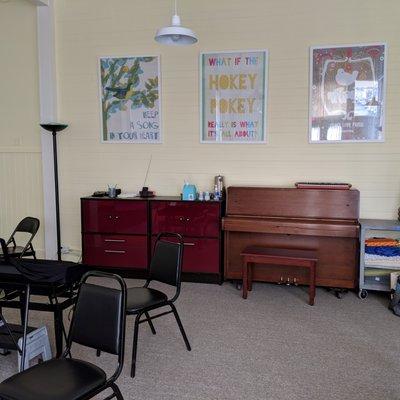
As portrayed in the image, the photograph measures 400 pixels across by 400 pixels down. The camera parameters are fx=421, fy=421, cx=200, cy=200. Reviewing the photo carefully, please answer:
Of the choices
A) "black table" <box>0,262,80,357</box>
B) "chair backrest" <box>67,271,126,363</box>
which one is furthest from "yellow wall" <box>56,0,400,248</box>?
"chair backrest" <box>67,271,126,363</box>

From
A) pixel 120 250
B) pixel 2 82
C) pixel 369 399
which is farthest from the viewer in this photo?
pixel 2 82

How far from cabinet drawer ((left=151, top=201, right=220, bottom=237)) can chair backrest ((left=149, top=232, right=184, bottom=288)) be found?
1559 mm

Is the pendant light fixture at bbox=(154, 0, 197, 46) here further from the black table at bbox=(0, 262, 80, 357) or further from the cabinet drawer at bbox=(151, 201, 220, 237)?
the black table at bbox=(0, 262, 80, 357)

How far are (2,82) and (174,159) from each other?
99.3 inches

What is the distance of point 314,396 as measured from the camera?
256cm

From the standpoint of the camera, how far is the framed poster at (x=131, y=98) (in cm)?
510

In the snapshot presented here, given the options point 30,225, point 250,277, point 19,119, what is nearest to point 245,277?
point 250,277

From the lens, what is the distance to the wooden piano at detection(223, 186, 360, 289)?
436 centimetres

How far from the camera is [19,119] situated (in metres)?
5.52

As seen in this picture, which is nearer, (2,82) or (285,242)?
(285,242)

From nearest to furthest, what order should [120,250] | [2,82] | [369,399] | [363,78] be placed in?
[369,399] → [363,78] → [120,250] → [2,82]

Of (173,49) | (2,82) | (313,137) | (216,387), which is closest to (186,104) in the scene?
(173,49)

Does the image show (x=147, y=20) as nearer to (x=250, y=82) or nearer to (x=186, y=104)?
(x=186, y=104)

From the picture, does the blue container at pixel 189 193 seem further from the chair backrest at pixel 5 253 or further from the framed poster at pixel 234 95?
the chair backrest at pixel 5 253
